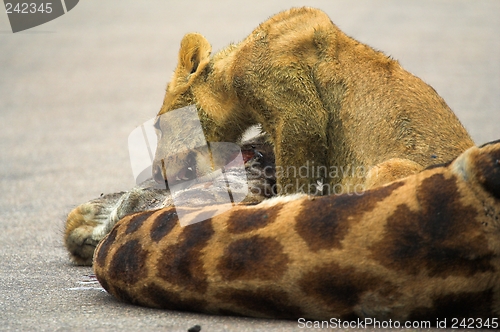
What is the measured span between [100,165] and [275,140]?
4630 mm

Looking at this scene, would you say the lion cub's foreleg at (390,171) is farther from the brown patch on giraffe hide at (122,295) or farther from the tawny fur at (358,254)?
the brown patch on giraffe hide at (122,295)

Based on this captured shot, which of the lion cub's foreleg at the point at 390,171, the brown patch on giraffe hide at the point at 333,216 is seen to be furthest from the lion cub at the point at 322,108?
the brown patch on giraffe hide at the point at 333,216

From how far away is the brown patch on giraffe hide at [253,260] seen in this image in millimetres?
3574

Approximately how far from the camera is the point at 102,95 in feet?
41.5

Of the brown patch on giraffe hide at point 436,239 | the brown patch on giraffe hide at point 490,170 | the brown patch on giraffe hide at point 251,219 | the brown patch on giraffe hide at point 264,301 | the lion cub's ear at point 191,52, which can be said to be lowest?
the brown patch on giraffe hide at point 264,301

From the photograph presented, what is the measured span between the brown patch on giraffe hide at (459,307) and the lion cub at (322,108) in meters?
1.24

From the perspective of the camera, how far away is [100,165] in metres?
9.41

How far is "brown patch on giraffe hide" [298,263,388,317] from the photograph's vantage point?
3.46m

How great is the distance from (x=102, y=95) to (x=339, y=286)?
9.62 m

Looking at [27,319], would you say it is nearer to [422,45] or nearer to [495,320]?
[495,320]

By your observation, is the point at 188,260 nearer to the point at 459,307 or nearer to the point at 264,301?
the point at 264,301

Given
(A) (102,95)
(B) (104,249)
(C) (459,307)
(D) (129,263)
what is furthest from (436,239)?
(A) (102,95)

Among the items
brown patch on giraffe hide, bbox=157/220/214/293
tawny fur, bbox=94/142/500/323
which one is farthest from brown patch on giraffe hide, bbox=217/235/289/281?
brown patch on giraffe hide, bbox=157/220/214/293

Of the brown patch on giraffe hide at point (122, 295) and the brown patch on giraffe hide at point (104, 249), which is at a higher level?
the brown patch on giraffe hide at point (104, 249)
